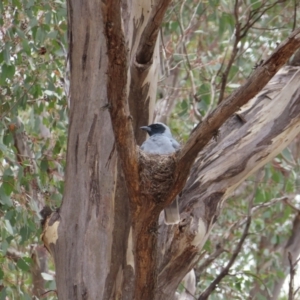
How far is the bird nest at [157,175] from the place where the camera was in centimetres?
237

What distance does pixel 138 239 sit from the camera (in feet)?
8.20

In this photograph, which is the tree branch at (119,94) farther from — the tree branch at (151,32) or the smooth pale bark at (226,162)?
the smooth pale bark at (226,162)

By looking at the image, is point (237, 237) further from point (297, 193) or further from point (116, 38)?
point (116, 38)

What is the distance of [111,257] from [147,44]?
925 millimetres

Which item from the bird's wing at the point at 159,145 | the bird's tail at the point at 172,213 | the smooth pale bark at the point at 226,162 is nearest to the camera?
the bird's wing at the point at 159,145

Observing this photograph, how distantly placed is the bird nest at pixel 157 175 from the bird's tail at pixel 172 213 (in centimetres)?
54

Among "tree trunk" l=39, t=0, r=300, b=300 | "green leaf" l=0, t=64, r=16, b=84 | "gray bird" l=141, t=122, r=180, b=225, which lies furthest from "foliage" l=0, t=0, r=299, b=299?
"gray bird" l=141, t=122, r=180, b=225

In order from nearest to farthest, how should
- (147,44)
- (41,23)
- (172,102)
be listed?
(147,44), (41,23), (172,102)

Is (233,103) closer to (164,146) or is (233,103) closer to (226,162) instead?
(164,146)

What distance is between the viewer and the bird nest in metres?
2.37

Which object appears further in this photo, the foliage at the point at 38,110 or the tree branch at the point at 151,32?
the foliage at the point at 38,110

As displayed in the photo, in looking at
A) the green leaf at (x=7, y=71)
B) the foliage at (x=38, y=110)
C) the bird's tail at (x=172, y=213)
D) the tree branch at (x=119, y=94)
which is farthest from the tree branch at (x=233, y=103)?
the green leaf at (x=7, y=71)

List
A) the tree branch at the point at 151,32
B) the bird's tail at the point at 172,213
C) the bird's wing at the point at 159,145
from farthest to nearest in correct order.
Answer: the bird's tail at the point at 172,213, the bird's wing at the point at 159,145, the tree branch at the point at 151,32

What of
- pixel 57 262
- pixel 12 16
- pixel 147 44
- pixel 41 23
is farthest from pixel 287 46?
pixel 12 16
